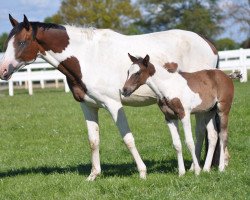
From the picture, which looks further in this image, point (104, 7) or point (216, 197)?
point (104, 7)

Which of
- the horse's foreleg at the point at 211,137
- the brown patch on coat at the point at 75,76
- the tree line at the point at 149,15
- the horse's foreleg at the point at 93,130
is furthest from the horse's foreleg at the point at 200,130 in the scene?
the tree line at the point at 149,15

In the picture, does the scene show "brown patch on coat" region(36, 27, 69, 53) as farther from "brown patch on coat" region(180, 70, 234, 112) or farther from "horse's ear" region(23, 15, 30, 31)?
"brown patch on coat" region(180, 70, 234, 112)

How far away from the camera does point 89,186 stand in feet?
21.7

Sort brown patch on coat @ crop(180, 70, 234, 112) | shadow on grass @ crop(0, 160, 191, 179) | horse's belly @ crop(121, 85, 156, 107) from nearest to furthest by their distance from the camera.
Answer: brown patch on coat @ crop(180, 70, 234, 112)
horse's belly @ crop(121, 85, 156, 107)
shadow on grass @ crop(0, 160, 191, 179)

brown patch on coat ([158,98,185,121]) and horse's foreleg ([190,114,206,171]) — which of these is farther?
horse's foreleg ([190,114,206,171])

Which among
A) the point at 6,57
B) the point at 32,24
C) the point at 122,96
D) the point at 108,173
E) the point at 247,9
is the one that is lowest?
the point at 108,173

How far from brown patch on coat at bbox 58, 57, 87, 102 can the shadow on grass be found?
53.9 inches

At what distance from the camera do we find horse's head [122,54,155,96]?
21.4 feet

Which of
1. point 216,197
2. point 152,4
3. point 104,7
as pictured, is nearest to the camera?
point 216,197

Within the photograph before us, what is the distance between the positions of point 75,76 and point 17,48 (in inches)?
34.3

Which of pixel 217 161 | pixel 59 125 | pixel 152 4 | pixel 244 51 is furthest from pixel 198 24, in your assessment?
pixel 217 161

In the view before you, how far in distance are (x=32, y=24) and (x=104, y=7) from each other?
4298 centimetres

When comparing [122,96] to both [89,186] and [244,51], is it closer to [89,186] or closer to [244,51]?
[89,186]

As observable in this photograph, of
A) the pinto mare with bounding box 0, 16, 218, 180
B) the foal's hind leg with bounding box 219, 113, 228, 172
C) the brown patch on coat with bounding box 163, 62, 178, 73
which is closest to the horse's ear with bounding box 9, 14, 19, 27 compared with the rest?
the pinto mare with bounding box 0, 16, 218, 180
